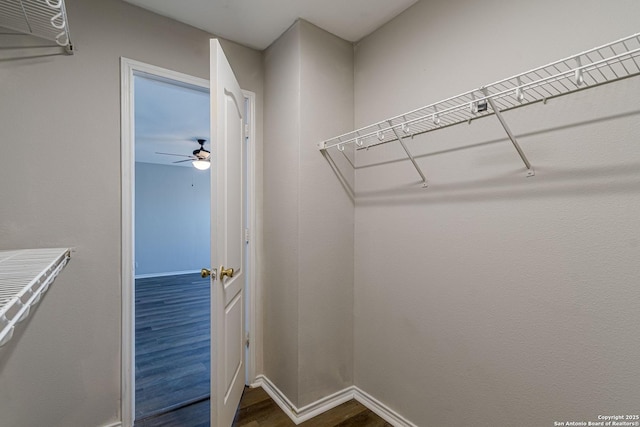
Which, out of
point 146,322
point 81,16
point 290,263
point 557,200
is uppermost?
point 81,16

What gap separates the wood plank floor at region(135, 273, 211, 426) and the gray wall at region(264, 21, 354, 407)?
0.67 meters

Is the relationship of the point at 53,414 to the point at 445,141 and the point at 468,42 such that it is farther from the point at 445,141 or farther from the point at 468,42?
the point at 468,42

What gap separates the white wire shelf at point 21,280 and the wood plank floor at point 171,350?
1.20m

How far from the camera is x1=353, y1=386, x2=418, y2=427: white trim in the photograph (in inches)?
66.2

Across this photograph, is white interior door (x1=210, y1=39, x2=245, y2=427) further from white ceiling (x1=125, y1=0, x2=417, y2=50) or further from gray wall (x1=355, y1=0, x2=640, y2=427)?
gray wall (x1=355, y1=0, x2=640, y2=427)

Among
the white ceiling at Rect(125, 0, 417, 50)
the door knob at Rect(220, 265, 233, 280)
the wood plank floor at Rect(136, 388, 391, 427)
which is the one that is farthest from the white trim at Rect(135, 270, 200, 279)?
the white ceiling at Rect(125, 0, 417, 50)

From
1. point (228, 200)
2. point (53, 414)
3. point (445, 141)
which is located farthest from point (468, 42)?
point (53, 414)

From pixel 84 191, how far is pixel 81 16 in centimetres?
93

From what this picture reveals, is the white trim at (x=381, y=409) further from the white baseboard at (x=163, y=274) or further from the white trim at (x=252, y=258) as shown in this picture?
the white baseboard at (x=163, y=274)

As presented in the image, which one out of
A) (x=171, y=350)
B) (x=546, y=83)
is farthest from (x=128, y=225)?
(x=546, y=83)

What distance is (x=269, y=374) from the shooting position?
2.07 m

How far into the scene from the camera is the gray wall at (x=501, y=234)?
1014 millimetres

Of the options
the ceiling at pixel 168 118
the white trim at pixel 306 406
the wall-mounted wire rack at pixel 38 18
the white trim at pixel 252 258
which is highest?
the ceiling at pixel 168 118

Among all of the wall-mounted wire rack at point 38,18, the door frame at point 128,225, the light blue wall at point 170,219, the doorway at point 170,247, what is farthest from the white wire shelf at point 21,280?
the light blue wall at point 170,219
